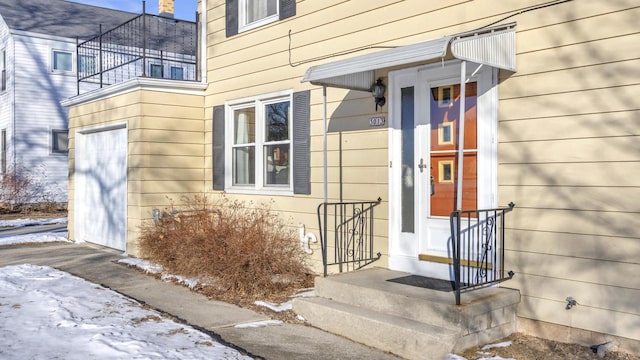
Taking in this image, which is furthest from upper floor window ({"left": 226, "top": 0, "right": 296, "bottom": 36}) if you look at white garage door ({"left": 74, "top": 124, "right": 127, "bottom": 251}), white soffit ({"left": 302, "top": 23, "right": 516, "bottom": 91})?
white garage door ({"left": 74, "top": 124, "right": 127, "bottom": 251})

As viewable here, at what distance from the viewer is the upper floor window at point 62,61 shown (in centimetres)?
2093

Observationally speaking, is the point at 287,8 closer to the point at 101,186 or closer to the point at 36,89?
the point at 101,186

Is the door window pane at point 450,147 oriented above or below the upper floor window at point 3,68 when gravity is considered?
below

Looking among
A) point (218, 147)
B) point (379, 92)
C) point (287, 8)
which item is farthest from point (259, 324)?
point (287, 8)

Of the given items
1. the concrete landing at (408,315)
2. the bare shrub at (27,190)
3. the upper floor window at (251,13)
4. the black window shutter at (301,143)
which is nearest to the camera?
the concrete landing at (408,315)

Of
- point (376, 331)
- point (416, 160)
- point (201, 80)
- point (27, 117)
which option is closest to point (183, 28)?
point (27, 117)

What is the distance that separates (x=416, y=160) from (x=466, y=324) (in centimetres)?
216

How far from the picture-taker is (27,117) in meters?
20.3

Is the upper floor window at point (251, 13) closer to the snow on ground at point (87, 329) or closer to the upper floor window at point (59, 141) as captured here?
the snow on ground at point (87, 329)

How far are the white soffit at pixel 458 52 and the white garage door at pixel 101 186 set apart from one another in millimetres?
5498

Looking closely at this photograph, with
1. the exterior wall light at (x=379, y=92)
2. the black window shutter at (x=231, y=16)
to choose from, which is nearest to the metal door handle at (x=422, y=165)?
the exterior wall light at (x=379, y=92)

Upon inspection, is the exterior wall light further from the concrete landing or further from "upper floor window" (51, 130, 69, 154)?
"upper floor window" (51, 130, 69, 154)

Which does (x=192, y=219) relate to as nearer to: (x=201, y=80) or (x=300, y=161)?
(x=300, y=161)

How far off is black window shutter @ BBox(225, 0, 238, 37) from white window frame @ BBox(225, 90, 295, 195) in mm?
1159
